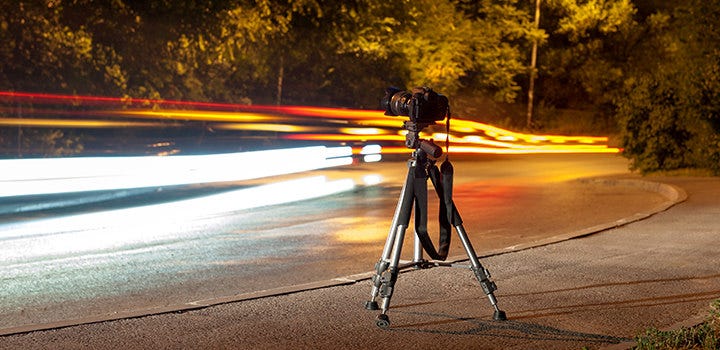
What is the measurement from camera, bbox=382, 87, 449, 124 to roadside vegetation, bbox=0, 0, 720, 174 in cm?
1566

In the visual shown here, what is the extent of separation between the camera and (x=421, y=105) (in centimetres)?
707

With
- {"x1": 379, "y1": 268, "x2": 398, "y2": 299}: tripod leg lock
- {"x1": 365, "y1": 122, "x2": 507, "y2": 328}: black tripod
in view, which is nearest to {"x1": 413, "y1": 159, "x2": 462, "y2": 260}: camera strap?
{"x1": 365, "y1": 122, "x2": 507, "y2": 328}: black tripod

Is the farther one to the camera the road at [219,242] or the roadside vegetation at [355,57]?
the roadside vegetation at [355,57]

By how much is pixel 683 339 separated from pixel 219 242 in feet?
22.9

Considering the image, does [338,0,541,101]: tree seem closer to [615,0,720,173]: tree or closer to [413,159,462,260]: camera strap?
[615,0,720,173]: tree

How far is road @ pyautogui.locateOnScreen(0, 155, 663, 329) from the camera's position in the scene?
8.77 metres

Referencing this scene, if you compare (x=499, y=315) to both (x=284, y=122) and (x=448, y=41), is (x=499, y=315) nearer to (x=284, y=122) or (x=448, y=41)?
(x=284, y=122)

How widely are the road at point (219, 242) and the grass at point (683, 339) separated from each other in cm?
366

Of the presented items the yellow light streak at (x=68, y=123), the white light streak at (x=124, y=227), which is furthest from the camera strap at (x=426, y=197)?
the yellow light streak at (x=68, y=123)

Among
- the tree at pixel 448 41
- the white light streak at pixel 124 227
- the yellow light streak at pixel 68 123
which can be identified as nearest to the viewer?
the white light streak at pixel 124 227

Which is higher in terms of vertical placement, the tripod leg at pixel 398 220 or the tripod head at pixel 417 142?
the tripod head at pixel 417 142

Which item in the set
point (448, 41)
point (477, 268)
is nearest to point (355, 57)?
point (448, 41)

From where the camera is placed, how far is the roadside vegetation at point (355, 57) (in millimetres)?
22969

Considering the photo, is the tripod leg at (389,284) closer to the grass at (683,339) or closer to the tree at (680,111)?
the grass at (683,339)
